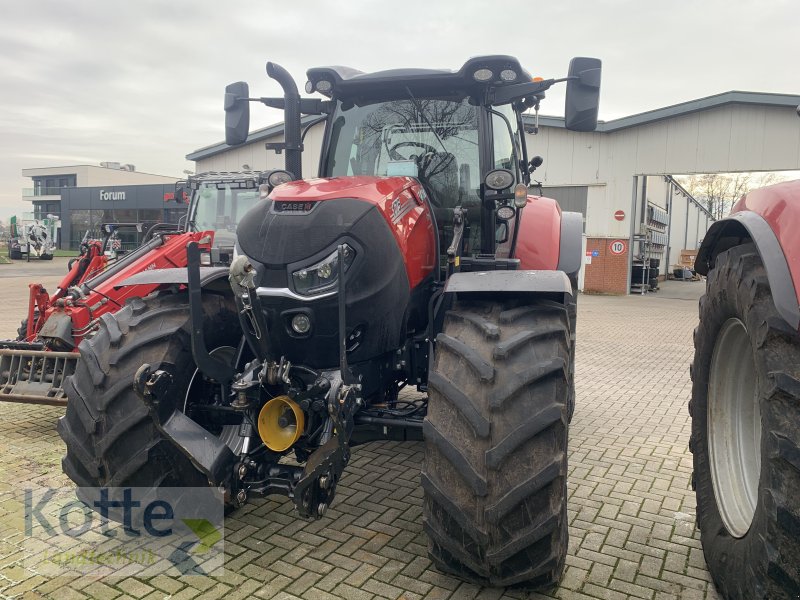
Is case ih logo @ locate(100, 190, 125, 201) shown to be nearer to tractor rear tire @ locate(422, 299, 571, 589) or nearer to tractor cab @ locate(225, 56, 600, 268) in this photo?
tractor cab @ locate(225, 56, 600, 268)

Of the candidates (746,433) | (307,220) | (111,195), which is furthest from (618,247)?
(111,195)

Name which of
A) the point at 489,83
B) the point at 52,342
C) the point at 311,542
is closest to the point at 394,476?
the point at 311,542

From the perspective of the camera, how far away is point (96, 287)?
20.8ft

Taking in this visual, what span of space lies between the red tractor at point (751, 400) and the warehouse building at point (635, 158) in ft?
48.4

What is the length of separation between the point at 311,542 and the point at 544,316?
5.74 ft

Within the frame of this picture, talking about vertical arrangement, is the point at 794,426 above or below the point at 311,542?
above

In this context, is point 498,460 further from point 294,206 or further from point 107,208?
point 107,208

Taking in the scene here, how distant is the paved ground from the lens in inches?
118

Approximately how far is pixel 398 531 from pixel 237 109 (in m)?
2.83

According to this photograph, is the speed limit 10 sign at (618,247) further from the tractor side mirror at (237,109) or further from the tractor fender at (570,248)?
the tractor side mirror at (237,109)

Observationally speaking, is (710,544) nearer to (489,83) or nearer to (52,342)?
(489,83)

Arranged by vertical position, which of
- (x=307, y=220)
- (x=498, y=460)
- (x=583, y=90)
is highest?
(x=583, y=90)

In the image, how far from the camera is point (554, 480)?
268 centimetres

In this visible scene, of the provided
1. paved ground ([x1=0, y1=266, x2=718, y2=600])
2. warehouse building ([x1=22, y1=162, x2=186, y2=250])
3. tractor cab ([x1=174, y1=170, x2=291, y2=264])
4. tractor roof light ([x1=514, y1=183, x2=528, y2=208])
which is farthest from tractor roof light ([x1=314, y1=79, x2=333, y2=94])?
warehouse building ([x1=22, y1=162, x2=186, y2=250])
